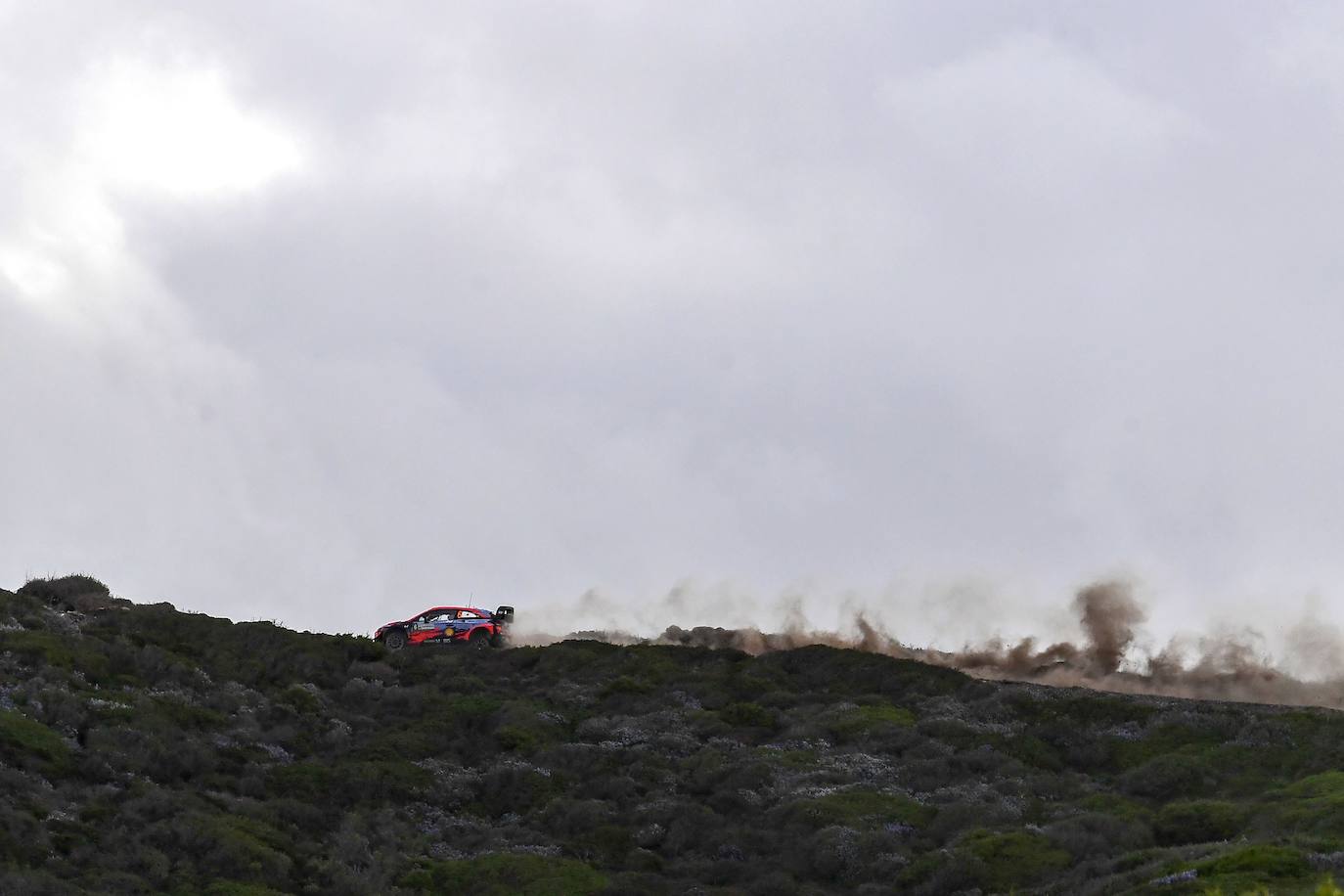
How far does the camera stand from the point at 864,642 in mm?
57375

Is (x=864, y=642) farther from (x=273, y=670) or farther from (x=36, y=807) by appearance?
(x=36, y=807)

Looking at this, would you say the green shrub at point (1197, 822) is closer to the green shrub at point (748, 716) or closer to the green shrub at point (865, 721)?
the green shrub at point (865, 721)

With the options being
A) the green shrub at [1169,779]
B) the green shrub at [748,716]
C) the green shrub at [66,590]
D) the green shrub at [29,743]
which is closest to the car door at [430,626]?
the green shrub at [66,590]

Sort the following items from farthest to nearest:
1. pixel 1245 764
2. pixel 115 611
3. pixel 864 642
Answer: pixel 864 642 < pixel 115 611 < pixel 1245 764

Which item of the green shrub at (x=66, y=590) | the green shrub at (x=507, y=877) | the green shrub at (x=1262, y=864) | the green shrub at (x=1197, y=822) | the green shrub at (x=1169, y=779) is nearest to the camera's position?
the green shrub at (x=1262, y=864)

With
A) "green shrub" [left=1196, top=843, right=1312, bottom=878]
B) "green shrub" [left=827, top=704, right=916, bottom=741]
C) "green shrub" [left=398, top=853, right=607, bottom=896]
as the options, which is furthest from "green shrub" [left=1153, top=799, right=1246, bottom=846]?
"green shrub" [left=398, top=853, right=607, bottom=896]

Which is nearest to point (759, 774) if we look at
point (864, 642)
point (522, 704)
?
point (522, 704)

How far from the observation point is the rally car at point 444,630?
5550 cm

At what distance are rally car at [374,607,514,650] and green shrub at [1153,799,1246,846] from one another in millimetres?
30958

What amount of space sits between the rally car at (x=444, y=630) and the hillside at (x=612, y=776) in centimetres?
601

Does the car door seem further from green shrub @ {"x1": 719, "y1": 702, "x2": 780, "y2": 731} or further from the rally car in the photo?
green shrub @ {"x1": 719, "y1": 702, "x2": 780, "y2": 731}

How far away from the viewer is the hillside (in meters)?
27.5

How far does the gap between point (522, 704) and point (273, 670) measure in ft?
29.6

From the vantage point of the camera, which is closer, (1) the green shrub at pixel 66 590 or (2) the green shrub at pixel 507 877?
(2) the green shrub at pixel 507 877
